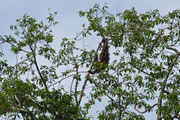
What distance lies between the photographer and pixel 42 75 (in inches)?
400

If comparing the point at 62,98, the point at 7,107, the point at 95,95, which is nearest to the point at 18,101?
the point at 7,107

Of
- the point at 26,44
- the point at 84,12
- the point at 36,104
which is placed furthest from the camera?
the point at 84,12

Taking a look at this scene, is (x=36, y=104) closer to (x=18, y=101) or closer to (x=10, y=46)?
(x=18, y=101)

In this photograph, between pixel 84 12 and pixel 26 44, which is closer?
pixel 26 44

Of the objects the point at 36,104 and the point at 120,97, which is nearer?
the point at 36,104

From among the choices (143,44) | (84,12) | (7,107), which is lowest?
(7,107)

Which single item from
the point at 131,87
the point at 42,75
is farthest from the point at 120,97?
the point at 42,75

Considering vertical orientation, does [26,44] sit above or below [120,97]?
above

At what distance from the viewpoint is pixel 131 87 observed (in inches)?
393

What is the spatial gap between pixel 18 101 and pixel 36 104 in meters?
0.55

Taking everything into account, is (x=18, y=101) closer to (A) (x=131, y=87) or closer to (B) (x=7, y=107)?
(B) (x=7, y=107)

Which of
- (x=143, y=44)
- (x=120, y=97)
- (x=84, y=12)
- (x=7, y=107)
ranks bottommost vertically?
(x=7, y=107)

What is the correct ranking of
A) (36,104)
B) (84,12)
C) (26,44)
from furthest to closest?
(84,12)
(26,44)
(36,104)

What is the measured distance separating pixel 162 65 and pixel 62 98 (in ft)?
10.8
